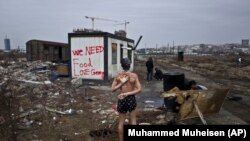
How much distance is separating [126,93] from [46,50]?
1061 inches

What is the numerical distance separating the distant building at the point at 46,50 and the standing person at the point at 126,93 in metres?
25.5

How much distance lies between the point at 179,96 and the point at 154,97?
18.9 ft

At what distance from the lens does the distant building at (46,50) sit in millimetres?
31580

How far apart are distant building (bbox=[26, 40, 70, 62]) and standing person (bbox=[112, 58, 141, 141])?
25.5 m

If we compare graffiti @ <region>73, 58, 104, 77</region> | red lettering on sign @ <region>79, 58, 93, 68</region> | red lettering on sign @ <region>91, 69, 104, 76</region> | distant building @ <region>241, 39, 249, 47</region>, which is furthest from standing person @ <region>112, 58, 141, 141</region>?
distant building @ <region>241, 39, 249, 47</region>

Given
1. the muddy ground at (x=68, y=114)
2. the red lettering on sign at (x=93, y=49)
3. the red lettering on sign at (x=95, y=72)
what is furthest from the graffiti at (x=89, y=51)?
the muddy ground at (x=68, y=114)

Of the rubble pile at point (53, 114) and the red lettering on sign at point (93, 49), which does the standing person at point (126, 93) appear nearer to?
the rubble pile at point (53, 114)

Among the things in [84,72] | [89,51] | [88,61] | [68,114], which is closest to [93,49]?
[89,51]

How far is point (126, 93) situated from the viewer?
6559 millimetres

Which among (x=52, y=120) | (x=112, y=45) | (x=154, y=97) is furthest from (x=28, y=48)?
(x=52, y=120)

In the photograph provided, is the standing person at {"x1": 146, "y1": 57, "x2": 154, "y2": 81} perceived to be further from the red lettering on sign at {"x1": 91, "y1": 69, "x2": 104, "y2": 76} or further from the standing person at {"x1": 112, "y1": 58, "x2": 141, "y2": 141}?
the standing person at {"x1": 112, "y1": 58, "x2": 141, "y2": 141}

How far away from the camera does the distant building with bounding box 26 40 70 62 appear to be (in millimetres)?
31580

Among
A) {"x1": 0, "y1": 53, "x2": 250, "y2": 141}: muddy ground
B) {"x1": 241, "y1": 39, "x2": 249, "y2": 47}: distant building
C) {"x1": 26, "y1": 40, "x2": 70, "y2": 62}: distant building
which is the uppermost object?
{"x1": 241, "y1": 39, "x2": 249, "y2": 47}: distant building

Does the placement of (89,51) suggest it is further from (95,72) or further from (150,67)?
(150,67)
